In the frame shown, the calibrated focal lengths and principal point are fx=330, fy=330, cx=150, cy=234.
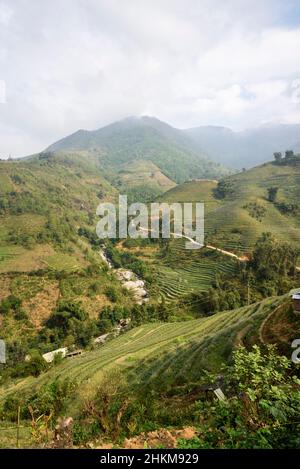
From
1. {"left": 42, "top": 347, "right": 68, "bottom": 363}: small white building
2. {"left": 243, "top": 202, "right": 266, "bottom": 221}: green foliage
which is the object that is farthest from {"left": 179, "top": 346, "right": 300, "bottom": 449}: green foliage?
{"left": 243, "top": 202, "right": 266, "bottom": 221}: green foliage

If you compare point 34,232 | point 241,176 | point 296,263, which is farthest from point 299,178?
point 34,232

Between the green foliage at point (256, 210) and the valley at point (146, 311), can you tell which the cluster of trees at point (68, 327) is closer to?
the valley at point (146, 311)

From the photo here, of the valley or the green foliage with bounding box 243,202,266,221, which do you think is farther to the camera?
the green foliage with bounding box 243,202,266,221

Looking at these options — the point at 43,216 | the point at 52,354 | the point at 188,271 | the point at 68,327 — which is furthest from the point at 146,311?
the point at 43,216

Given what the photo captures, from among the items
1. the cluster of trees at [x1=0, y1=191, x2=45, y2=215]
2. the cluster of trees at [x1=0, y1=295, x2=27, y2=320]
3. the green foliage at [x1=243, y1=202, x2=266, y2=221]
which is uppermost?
the cluster of trees at [x1=0, y1=191, x2=45, y2=215]

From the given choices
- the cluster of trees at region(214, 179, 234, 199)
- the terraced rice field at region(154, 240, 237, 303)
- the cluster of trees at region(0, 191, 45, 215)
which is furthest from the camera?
the cluster of trees at region(214, 179, 234, 199)

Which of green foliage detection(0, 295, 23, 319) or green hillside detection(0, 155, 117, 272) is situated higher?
green hillside detection(0, 155, 117, 272)

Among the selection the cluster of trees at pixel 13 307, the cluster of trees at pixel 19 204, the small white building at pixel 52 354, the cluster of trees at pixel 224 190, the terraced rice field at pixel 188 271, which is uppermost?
the cluster of trees at pixel 224 190

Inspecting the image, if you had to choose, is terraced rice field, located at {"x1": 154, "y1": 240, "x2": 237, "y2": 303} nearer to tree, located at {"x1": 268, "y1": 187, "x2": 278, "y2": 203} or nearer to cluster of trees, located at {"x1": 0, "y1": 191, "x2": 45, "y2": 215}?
tree, located at {"x1": 268, "y1": 187, "x2": 278, "y2": 203}

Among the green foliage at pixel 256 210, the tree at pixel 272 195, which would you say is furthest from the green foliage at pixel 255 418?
the tree at pixel 272 195

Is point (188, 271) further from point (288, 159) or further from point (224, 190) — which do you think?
point (288, 159)

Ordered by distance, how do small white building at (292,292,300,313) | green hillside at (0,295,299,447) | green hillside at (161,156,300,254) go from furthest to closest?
green hillside at (161,156,300,254)
small white building at (292,292,300,313)
green hillside at (0,295,299,447)

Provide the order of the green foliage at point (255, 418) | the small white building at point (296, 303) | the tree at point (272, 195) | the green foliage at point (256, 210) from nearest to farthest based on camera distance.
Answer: the green foliage at point (255, 418) → the small white building at point (296, 303) → the green foliage at point (256, 210) → the tree at point (272, 195)
